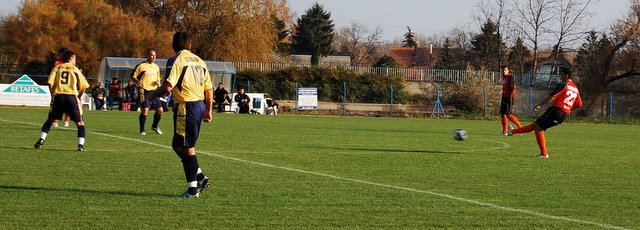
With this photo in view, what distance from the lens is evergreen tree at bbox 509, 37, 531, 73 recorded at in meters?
69.0

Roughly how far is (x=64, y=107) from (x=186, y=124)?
6185 mm

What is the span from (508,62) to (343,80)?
26.7 metres

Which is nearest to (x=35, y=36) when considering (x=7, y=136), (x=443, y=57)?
(x=7, y=136)

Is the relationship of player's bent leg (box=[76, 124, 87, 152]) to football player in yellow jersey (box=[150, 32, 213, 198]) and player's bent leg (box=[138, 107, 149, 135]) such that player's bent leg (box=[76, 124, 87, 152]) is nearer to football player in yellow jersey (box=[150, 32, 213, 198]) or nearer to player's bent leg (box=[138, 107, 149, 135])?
player's bent leg (box=[138, 107, 149, 135])

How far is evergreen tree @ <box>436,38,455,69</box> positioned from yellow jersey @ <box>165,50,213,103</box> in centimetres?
8328

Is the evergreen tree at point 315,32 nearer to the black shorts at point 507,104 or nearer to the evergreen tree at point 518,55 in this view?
the evergreen tree at point 518,55

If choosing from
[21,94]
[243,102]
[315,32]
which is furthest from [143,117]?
[315,32]

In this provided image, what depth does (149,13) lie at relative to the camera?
5856cm

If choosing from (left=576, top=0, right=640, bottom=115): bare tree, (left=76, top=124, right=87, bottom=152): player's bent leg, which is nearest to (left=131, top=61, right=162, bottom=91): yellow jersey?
(left=76, top=124, right=87, bottom=152): player's bent leg

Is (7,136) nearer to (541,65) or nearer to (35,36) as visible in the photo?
(35,36)

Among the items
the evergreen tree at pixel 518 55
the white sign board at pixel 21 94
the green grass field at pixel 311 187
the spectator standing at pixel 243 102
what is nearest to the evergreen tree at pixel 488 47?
the evergreen tree at pixel 518 55

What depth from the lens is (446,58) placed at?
318ft

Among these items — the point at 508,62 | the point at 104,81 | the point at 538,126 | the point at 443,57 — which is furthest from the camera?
the point at 443,57

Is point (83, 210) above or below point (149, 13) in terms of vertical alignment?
below
